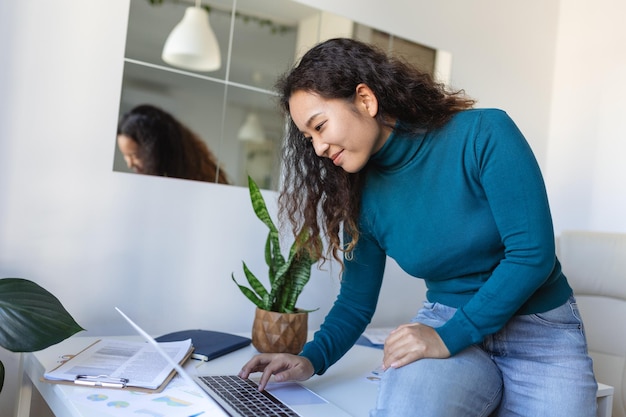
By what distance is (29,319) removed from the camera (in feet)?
3.79

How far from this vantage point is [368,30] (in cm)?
212

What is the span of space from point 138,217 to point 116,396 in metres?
0.69

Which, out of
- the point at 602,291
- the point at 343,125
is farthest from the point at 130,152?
the point at 602,291

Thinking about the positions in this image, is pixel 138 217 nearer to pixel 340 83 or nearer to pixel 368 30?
pixel 340 83

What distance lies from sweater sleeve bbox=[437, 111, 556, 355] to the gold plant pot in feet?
2.01

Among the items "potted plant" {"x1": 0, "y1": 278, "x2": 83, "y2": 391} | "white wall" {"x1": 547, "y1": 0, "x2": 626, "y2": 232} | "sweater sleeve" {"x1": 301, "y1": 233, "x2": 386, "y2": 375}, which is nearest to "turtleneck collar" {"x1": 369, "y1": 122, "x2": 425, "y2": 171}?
"sweater sleeve" {"x1": 301, "y1": 233, "x2": 386, "y2": 375}

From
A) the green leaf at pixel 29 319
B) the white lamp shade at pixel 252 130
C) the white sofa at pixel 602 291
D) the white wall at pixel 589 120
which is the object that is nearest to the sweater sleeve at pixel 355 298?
the green leaf at pixel 29 319

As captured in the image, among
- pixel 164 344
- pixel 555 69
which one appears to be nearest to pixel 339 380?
pixel 164 344

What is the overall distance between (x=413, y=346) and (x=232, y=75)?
3.67ft

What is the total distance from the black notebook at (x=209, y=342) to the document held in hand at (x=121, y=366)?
0.04m

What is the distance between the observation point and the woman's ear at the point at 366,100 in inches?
46.6

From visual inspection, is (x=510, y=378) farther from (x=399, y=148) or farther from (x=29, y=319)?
(x=29, y=319)

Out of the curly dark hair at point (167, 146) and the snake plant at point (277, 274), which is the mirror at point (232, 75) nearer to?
the curly dark hair at point (167, 146)

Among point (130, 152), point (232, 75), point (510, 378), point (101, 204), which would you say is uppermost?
point (232, 75)
